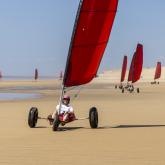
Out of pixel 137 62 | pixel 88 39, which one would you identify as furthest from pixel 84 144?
pixel 137 62

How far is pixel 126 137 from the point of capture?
11.4 m

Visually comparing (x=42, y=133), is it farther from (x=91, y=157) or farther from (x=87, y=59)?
(x=91, y=157)

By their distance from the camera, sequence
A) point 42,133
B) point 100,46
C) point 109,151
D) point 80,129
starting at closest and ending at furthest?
point 109,151 → point 42,133 → point 80,129 → point 100,46

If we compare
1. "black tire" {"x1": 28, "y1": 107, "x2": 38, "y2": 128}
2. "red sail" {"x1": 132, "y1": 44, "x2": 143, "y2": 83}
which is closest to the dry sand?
"black tire" {"x1": 28, "y1": 107, "x2": 38, "y2": 128}

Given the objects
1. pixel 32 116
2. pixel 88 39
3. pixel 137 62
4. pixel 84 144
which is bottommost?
pixel 84 144

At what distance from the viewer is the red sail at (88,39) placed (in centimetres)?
1345

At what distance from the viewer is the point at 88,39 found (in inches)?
548

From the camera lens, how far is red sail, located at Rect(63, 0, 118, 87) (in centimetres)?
1345

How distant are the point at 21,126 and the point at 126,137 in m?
3.83

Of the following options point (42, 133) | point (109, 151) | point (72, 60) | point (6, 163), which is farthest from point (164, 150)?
point (72, 60)

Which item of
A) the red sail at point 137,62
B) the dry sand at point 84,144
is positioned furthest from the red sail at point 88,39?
the red sail at point 137,62

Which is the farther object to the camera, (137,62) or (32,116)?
(137,62)

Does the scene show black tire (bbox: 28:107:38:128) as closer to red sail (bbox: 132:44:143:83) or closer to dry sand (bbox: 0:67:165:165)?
dry sand (bbox: 0:67:165:165)

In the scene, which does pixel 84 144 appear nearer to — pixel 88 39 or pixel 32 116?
pixel 32 116
